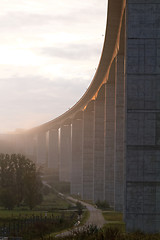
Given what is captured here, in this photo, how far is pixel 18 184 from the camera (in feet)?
182

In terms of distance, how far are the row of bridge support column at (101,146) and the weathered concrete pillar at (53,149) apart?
20.0 m

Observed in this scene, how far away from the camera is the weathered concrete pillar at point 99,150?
65.6 metres

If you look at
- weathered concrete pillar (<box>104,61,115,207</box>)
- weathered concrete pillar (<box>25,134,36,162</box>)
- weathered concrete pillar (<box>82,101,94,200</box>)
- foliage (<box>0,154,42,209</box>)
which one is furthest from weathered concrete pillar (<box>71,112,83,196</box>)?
weathered concrete pillar (<box>25,134,36,162</box>)

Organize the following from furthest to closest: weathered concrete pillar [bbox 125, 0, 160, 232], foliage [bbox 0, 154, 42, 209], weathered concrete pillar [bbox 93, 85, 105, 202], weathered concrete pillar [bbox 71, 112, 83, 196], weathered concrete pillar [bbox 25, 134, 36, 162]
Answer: weathered concrete pillar [bbox 25, 134, 36, 162]
weathered concrete pillar [bbox 71, 112, 83, 196]
weathered concrete pillar [bbox 93, 85, 105, 202]
foliage [bbox 0, 154, 42, 209]
weathered concrete pillar [bbox 125, 0, 160, 232]

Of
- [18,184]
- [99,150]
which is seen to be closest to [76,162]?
[99,150]

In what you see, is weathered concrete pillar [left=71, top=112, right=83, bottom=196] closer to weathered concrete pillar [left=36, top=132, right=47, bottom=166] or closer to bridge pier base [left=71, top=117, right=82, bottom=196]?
bridge pier base [left=71, top=117, right=82, bottom=196]

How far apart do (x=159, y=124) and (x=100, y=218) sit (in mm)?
15130

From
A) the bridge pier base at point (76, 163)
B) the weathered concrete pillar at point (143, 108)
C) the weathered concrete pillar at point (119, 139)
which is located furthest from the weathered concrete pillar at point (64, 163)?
the weathered concrete pillar at point (143, 108)

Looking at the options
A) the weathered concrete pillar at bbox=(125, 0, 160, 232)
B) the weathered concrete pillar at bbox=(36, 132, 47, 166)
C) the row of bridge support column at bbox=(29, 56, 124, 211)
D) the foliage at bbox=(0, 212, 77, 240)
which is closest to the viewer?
the foliage at bbox=(0, 212, 77, 240)

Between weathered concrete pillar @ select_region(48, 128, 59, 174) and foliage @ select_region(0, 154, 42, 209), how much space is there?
73569mm

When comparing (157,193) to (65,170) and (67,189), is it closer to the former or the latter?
(67,189)

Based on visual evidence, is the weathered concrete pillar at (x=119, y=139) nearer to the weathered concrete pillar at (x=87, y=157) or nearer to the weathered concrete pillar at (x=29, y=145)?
the weathered concrete pillar at (x=87, y=157)

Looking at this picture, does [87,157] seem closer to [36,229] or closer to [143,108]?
[36,229]

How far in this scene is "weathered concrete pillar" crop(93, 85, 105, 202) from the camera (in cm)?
6556
